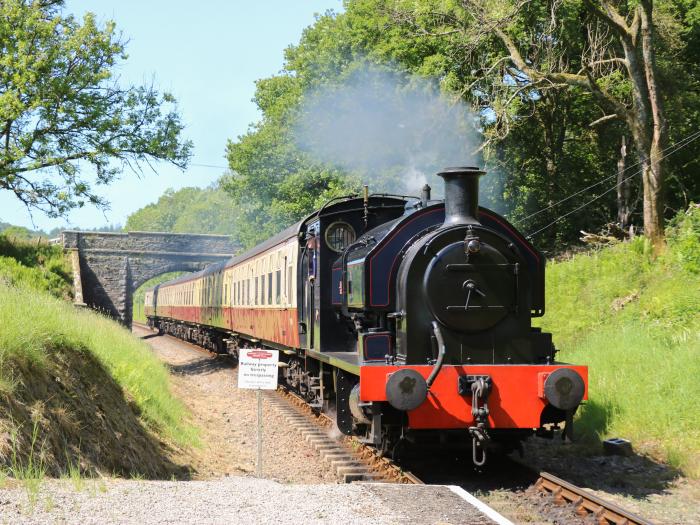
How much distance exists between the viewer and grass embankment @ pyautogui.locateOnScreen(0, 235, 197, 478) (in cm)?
684

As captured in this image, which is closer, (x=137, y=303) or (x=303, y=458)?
(x=303, y=458)

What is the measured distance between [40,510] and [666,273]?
14925 millimetres

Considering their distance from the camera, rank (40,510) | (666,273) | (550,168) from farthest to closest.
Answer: (550,168)
(666,273)
(40,510)

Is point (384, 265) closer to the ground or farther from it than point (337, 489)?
farther from it

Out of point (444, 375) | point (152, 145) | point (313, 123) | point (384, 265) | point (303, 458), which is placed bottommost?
point (303, 458)

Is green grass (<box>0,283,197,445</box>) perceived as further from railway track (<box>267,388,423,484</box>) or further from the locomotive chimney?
the locomotive chimney

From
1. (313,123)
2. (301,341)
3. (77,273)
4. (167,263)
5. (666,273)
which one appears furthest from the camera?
(167,263)

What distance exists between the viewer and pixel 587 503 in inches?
271

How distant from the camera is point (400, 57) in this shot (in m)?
27.3

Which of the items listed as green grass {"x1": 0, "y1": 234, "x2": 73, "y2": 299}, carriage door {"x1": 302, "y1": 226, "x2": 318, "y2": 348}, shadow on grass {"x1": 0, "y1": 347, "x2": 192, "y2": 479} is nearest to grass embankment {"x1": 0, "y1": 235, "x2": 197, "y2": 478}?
shadow on grass {"x1": 0, "y1": 347, "x2": 192, "y2": 479}

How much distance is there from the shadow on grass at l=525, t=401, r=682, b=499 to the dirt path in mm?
2718

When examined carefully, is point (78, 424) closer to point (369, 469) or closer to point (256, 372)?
point (256, 372)

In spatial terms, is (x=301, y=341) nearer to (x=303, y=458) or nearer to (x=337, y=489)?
(x=303, y=458)

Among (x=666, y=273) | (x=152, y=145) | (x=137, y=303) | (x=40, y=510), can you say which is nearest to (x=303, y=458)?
(x=40, y=510)
